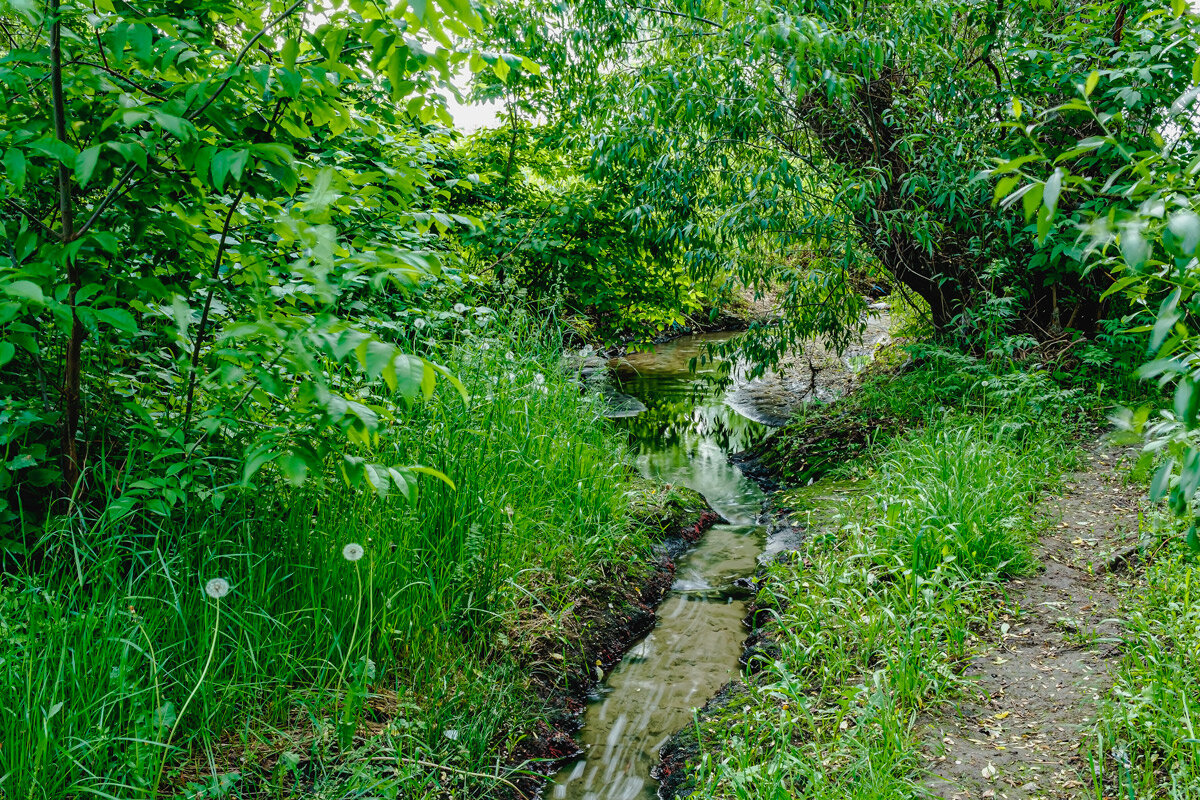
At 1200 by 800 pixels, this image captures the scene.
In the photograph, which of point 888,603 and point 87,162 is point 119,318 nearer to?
point 87,162

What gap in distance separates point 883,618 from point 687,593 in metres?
1.57

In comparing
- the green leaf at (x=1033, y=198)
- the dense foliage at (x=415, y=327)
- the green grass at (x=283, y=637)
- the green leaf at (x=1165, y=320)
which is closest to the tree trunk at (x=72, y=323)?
the dense foliage at (x=415, y=327)

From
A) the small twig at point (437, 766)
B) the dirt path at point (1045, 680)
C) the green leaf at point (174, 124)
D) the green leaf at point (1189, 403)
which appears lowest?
the small twig at point (437, 766)

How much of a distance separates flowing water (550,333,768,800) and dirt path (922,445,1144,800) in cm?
118

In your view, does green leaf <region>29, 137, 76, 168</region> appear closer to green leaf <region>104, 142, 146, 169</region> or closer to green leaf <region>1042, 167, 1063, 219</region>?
green leaf <region>104, 142, 146, 169</region>

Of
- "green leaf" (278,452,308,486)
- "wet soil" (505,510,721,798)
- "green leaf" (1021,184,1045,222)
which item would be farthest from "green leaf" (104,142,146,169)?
"wet soil" (505,510,721,798)

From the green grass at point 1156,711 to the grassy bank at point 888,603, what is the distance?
53 centimetres

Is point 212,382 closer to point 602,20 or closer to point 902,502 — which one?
point 902,502

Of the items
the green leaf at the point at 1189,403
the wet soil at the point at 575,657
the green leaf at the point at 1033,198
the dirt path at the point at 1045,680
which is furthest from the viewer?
the wet soil at the point at 575,657

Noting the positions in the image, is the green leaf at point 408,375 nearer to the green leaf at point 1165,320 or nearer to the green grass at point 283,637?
the green grass at point 283,637

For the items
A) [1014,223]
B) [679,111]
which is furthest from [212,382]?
[1014,223]

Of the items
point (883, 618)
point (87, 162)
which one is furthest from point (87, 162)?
point (883, 618)

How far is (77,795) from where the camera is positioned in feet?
6.58

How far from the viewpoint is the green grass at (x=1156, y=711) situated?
2.13m
